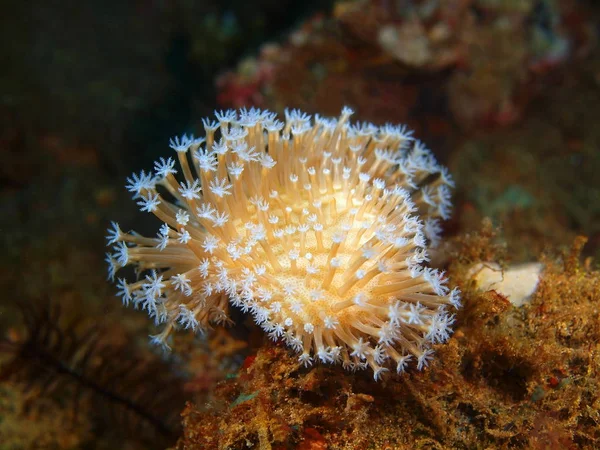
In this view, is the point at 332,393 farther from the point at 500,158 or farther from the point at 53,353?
the point at 500,158

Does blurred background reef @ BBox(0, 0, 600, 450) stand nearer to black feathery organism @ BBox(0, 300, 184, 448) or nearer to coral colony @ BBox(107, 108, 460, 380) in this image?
black feathery organism @ BBox(0, 300, 184, 448)

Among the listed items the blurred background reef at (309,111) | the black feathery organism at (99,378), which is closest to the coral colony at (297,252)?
the blurred background reef at (309,111)

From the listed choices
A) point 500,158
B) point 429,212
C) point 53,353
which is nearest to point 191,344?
point 53,353

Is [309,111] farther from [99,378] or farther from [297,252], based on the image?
[99,378]

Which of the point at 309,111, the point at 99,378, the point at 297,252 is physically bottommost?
the point at 99,378

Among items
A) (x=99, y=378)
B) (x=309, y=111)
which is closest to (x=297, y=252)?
(x=99, y=378)

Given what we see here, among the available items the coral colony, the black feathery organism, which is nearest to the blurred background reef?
the black feathery organism

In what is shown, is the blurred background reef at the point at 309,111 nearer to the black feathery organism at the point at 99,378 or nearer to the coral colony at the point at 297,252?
the black feathery organism at the point at 99,378
